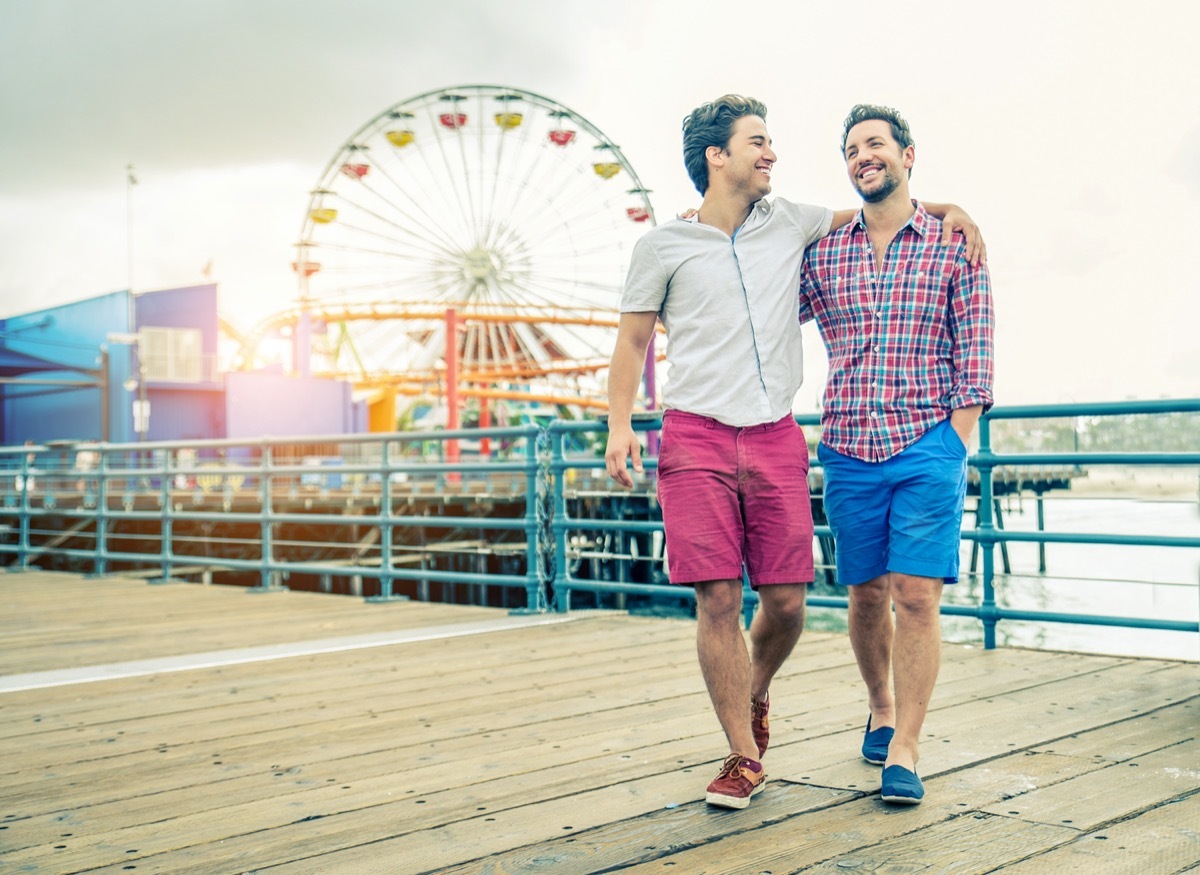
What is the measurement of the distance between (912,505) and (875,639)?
1.34 feet

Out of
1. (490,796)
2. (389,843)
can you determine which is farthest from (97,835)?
(490,796)

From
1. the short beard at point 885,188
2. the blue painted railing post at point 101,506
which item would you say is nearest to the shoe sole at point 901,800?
the short beard at point 885,188

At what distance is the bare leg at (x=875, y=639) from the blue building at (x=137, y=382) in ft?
97.5

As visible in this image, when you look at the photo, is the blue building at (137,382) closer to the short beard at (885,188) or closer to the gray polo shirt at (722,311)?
the gray polo shirt at (722,311)

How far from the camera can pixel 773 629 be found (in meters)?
2.71

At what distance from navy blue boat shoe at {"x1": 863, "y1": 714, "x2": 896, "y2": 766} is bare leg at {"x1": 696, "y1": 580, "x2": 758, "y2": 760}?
0.40 meters

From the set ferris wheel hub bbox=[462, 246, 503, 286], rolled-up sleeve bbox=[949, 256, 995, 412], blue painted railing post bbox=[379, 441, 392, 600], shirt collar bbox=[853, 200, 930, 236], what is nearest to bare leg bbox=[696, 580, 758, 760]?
rolled-up sleeve bbox=[949, 256, 995, 412]

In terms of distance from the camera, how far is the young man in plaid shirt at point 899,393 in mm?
2551

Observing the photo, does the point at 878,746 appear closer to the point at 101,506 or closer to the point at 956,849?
the point at 956,849

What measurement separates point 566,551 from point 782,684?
207cm

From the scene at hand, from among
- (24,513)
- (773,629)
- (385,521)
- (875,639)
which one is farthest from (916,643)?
(24,513)

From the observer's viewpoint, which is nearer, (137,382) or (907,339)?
(907,339)

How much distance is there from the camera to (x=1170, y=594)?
24297mm

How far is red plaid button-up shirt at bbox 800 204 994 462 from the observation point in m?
2.57
